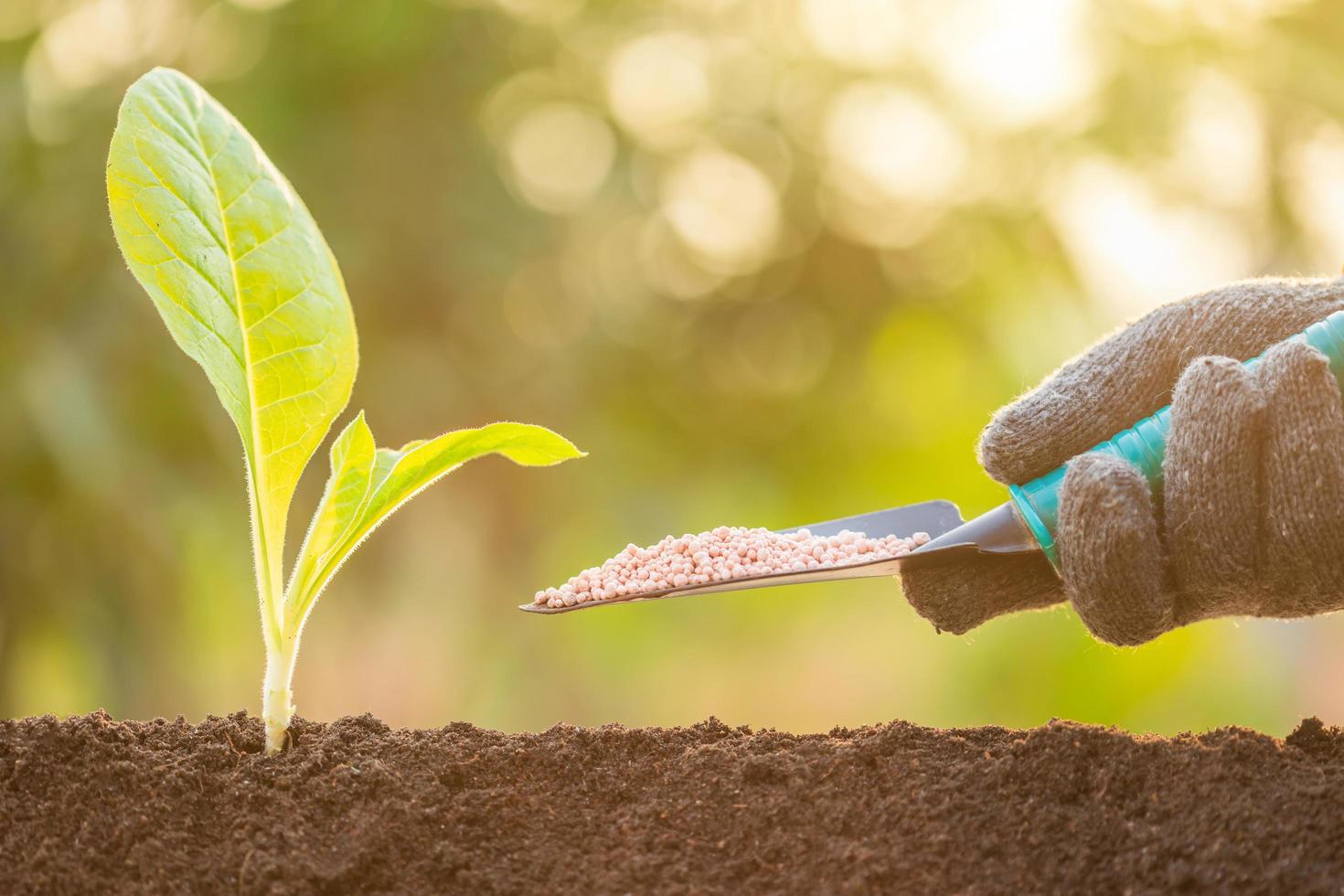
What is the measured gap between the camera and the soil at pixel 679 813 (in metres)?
0.78

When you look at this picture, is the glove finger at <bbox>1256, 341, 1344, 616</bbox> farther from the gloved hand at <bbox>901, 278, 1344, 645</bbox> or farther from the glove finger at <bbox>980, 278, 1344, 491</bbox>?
the glove finger at <bbox>980, 278, 1344, 491</bbox>

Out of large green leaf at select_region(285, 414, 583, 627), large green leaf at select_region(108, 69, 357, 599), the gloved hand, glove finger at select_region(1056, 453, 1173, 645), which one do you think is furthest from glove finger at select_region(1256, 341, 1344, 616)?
large green leaf at select_region(108, 69, 357, 599)

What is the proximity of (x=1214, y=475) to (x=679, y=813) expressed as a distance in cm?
60

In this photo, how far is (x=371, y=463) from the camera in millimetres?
1018

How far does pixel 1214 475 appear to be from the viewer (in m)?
0.97

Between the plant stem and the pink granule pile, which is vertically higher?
the pink granule pile


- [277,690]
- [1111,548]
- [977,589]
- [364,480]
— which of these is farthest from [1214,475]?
[277,690]

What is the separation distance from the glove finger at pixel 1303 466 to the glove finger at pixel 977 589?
0.82 ft

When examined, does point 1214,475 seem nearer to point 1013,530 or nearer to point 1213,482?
point 1213,482

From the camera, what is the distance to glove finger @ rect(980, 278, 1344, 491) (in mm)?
1127

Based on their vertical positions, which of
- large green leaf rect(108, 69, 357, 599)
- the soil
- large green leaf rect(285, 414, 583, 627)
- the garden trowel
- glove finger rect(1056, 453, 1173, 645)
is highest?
large green leaf rect(108, 69, 357, 599)

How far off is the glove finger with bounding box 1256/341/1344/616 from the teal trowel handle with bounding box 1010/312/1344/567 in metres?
0.06

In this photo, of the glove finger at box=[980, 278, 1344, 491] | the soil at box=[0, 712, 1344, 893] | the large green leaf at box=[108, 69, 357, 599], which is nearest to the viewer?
the soil at box=[0, 712, 1344, 893]

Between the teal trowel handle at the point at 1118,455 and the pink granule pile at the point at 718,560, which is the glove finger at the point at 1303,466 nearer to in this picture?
the teal trowel handle at the point at 1118,455
